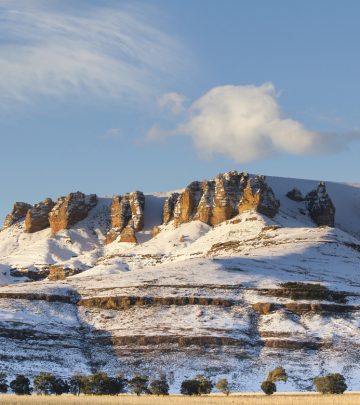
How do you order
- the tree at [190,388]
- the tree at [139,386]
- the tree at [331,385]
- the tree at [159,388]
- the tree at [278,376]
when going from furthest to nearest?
1. the tree at [278,376]
2. the tree at [139,386]
3. the tree at [331,385]
4. the tree at [159,388]
5. the tree at [190,388]

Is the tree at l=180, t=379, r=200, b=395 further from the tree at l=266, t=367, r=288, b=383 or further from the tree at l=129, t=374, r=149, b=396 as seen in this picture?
the tree at l=266, t=367, r=288, b=383

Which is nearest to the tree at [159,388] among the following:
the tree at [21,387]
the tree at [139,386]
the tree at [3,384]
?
the tree at [139,386]

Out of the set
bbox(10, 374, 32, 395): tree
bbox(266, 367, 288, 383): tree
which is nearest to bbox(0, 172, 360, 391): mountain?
bbox(266, 367, 288, 383): tree

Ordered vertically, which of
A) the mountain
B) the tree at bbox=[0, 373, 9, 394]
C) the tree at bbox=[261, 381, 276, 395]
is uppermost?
the mountain

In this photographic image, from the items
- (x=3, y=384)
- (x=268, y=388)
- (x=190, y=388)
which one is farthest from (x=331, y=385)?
A: (x=3, y=384)

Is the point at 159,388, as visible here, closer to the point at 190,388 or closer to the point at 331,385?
the point at 190,388

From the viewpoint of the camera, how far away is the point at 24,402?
67000 mm

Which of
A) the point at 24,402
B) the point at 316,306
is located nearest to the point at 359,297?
the point at 316,306

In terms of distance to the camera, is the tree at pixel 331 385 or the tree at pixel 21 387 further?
the tree at pixel 331 385

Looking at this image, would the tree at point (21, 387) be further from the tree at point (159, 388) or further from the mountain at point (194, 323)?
the mountain at point (194, 323)

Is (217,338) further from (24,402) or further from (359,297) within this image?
(24,402)

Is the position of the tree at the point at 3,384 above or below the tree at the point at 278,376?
below

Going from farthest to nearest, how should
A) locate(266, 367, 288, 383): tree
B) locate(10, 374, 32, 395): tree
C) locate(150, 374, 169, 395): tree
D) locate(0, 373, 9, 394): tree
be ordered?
locate(266, 367, 288, 383): tree
locate(0, 373, 9, 394): tree
locate(150, 374, 169, 395): tree
locate(10, 374, 32, 395): tree

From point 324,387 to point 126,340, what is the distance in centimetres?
4377
